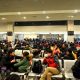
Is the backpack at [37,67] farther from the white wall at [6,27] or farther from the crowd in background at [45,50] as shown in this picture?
the white wall at [6,27]

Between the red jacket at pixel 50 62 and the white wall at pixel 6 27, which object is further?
the white wall at pixel 6 27

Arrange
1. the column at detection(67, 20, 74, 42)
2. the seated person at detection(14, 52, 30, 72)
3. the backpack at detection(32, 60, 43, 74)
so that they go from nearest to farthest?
1. the backpack at detection(32, 60, 43, 74)
2. the seated person at detection(14, 52, 30, 72)
3. the column at detection(67, 20, 74, 42)

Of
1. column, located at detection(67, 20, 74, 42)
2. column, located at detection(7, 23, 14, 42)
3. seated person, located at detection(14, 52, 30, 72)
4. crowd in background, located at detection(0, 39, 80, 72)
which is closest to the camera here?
seated person, located at detection(14, 52, 30, 72)

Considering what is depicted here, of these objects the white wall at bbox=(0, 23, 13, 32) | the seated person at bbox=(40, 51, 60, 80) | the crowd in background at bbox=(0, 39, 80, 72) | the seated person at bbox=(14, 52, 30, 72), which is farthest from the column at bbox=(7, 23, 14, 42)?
the seated person at bbox=(40, 51, 60, 80)

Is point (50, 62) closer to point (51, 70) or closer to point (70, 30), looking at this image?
point (51, 70)

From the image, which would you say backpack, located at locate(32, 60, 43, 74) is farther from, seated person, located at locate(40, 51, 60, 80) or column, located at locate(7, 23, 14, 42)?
A: column, located at locate(7, 23, 14, 42)

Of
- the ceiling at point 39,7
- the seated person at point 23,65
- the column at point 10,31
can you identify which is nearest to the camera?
the seated person at point 23,65

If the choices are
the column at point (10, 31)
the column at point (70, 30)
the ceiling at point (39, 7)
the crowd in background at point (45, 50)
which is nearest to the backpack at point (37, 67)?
the crowd in background at point (45, 50)

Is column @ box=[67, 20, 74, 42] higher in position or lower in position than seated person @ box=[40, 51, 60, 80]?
higher

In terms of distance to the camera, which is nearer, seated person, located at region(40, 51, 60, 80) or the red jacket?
seated person, located at region(40, 51, 60, 80)

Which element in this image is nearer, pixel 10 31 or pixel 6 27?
pixel 10 31

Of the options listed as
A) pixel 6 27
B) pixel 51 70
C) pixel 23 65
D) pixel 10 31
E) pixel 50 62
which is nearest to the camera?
pixel 51 70

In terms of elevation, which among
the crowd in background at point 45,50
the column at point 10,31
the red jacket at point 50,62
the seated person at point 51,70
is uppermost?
the column at point 10,31

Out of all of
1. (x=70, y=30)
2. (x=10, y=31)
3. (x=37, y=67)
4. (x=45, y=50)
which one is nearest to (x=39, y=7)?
(x=45, y=50)
